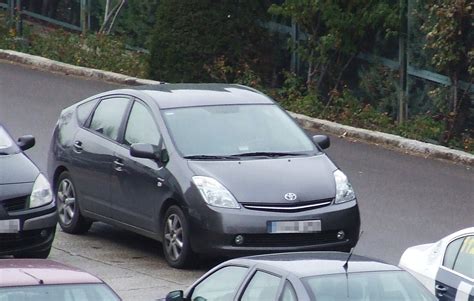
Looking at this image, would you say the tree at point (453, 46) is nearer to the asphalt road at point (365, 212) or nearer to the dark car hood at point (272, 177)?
the asphalt road at point (365, 212)

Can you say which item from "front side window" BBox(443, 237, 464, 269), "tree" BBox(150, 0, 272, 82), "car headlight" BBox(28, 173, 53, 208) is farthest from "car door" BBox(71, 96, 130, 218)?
"tree" BBox(150, 0, 272, 82)

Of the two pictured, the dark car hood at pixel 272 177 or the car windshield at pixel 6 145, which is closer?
the dark car hood at pixel 272 177

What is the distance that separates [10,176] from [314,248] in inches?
113

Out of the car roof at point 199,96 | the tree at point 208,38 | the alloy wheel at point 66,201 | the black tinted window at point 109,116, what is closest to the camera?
the car roof at point 199,96

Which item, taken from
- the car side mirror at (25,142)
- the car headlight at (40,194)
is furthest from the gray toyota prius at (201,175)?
the car headlight at (40,194)

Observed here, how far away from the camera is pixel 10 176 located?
12.7 m

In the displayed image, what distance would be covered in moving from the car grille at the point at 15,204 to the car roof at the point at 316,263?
12.3ft

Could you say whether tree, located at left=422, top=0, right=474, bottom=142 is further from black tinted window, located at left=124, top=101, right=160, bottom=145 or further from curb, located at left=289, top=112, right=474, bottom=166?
black tinted window, located at left=124, top=101, right=160, bottom=145

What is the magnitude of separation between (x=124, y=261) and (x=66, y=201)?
1437 mm

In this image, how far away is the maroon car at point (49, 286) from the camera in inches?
323

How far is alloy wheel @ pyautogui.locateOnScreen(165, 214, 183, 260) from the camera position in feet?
42.2

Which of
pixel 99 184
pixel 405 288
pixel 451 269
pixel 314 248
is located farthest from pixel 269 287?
pixel 99 184

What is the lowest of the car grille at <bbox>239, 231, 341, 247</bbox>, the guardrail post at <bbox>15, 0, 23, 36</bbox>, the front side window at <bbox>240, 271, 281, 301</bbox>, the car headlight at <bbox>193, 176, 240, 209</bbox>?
the guardrail post at <bbox>15, 0, 23, 36</bbox>

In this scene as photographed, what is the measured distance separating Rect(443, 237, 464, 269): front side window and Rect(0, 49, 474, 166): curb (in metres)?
7.29
